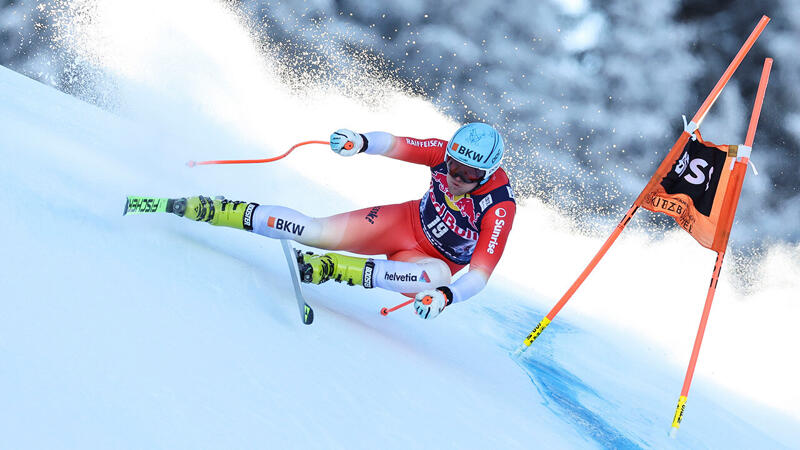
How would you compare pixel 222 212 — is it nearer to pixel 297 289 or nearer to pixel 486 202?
pixel 297 289

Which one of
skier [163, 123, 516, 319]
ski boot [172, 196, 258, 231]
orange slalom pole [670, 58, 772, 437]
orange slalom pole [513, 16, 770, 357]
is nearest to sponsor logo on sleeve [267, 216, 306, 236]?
skier [163, 123, 516, 319]

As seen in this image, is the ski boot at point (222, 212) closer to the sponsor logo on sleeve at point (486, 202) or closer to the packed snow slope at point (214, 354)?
the packed snow slope at point (214, 354)

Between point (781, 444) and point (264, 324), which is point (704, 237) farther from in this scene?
point (264, 324)

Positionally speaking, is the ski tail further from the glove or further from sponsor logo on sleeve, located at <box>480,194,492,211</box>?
sponsor logo on sleeve, located at <box>480,194,492,211</box>

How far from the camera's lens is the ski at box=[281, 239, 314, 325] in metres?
3.02

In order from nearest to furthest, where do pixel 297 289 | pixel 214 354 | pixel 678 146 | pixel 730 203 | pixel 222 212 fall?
pixel 214 354
pixel 297 289
pixel 222 212
pixel 730 203
pixel 678 146

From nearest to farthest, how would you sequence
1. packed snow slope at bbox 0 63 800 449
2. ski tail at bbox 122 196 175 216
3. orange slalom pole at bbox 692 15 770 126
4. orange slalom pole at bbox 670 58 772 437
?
packed snow slope at bbox 0 63 800 449 → ski tail at bbox 122 196 175 216 → orange slalom pole at bbox 670 58 772 437 → orange slalom pole at bbox 692 15 770 126

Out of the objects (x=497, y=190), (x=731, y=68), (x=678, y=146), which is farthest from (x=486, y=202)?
(x=731, y=68)

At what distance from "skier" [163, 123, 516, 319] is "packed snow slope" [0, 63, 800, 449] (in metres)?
0.29

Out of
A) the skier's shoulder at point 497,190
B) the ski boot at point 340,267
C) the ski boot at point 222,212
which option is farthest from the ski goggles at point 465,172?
the ski boot at point 222,212

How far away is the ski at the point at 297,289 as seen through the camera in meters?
3.02

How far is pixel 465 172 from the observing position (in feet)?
12.6

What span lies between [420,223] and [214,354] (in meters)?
2.48

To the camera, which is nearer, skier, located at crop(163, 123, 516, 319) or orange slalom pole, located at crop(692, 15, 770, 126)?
skier, located at crop(163, 123, 516, 319)
